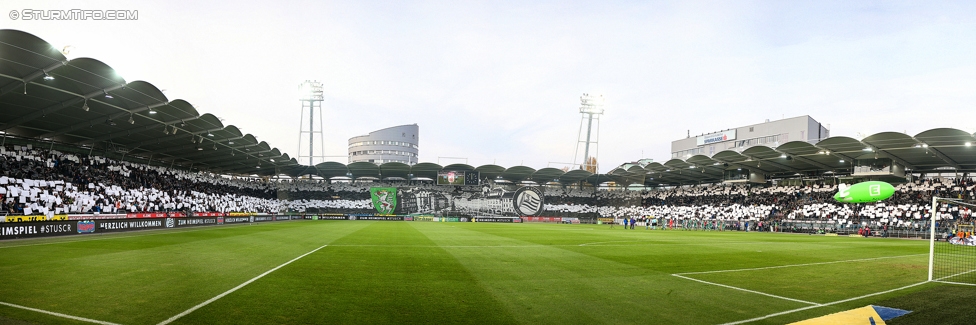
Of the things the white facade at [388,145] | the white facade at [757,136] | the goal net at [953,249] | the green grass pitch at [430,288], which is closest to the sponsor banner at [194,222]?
the green grass pitch at [430,288]

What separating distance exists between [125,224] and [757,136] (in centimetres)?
8490

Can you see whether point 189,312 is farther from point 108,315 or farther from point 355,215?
point 355,215

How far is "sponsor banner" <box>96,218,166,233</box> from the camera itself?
2506 cm

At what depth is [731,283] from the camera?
34.6 ft

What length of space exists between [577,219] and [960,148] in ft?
140

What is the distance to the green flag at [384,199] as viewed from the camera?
6912 centimetres

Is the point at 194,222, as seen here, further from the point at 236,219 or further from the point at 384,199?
the point at 384,199

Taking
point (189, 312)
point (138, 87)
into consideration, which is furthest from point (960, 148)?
point (138, 87)

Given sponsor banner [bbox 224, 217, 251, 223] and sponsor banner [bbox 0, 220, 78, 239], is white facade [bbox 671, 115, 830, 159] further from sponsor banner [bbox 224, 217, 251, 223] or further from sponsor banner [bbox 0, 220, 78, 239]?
sponsor banner [bbox 0, 220, 78, 239]

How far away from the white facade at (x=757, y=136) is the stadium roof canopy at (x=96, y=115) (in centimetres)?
5598

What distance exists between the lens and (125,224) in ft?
89.0

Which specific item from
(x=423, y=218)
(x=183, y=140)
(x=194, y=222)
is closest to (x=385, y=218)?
(x=423, y=218)

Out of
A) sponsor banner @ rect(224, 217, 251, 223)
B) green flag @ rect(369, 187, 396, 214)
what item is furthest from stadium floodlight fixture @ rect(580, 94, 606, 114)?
sponsor banner @ rect(224, 217, 251, 223)

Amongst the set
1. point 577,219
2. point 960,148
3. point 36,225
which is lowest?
point 577,219
